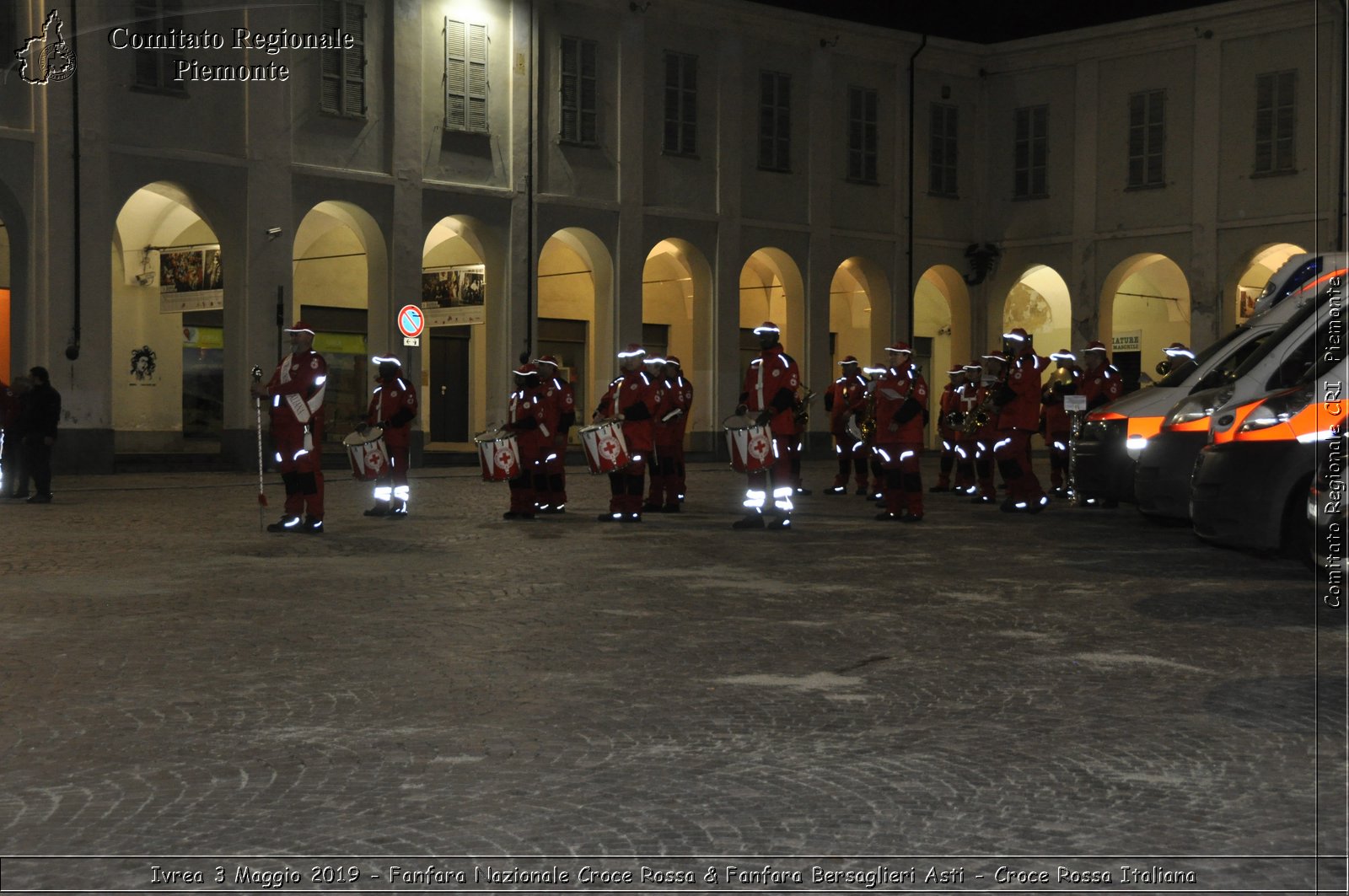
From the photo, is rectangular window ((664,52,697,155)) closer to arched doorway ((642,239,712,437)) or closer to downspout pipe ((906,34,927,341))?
arched doorway ((642,239,712,437))

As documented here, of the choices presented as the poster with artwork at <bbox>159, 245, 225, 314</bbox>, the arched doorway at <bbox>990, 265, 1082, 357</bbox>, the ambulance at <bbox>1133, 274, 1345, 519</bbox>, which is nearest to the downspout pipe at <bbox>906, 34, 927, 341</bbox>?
the arched doorway at <bbox>990, 265, 1082, 357</bbox>

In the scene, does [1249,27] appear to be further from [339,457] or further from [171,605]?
[171,605]

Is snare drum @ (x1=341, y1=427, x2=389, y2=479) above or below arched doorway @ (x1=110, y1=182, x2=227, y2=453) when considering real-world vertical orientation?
below

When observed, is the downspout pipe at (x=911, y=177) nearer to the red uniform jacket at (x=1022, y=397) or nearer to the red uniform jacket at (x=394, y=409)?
the red uniform jacket at (x=1022, y=397)

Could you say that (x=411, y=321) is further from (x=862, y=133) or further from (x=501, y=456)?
(x=501, y=456)

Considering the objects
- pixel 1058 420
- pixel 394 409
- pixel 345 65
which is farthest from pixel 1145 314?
pixel 394 409

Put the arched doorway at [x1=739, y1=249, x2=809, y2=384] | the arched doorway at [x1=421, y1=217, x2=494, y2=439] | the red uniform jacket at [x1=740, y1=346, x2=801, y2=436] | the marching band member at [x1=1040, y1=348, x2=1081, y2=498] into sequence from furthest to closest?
the arched doorway at [x1=739, y1=249, x2=809, y2=384], the arched doorway at [x1=421, y1=217, x2=494, y2=439], the marching band member at [x1=1040, y1=348, x2=1081, y2=498], the red uniform jacket at [x1=740, y1=346, x2=801, y2=436]

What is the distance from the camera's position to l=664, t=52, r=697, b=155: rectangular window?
39.9 meters

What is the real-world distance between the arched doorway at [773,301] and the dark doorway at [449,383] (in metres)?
6.79

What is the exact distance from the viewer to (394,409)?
2086 centimetres

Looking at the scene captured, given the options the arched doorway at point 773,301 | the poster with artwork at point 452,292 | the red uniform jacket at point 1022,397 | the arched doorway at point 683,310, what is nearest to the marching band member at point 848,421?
the red uniform jacket at point 1022,397

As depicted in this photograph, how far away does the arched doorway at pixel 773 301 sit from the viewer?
4247 centimetres

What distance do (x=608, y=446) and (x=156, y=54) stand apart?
16.4m

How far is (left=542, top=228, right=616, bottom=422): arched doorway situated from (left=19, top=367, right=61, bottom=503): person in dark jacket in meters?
16.8
